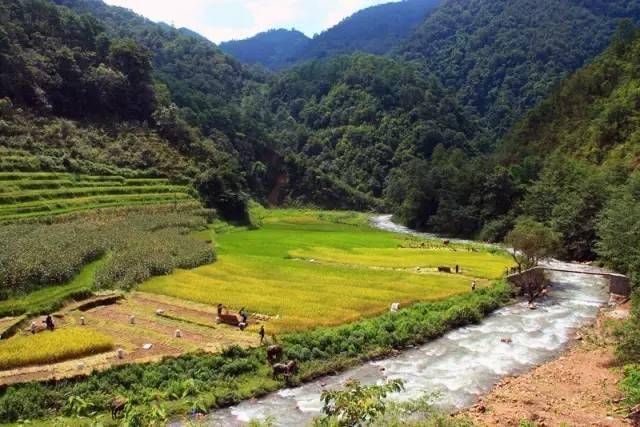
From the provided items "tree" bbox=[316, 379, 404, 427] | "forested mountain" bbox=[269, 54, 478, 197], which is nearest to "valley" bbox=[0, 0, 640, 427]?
"tree" bbox=[316, 379, 404, 427]

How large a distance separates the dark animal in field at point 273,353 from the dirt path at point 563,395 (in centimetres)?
1039

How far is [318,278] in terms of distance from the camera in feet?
168

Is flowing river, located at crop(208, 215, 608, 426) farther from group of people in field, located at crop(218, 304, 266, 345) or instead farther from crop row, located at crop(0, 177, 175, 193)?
crop row, located at crop(0, 177, 175, 193)

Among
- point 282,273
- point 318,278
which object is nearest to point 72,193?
point 282,273

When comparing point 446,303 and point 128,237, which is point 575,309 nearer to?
point 446,303

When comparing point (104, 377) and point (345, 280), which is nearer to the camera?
point (104, 377)

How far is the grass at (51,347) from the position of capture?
28906mm

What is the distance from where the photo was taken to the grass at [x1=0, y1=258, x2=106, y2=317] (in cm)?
3684

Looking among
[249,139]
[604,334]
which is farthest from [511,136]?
[604,334]

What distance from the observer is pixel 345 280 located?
50.5 m

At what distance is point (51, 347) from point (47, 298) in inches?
402

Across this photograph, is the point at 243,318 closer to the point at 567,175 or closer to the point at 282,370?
the point at 282,370

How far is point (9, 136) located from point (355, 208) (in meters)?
96.2

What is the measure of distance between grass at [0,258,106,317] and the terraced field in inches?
700
